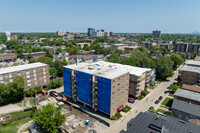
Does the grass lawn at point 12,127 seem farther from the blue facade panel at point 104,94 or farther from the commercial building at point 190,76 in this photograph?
the commercial building at point 190,76

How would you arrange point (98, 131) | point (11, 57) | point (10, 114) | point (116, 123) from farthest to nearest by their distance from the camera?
point (11, 57) → point (10, 114) → point (116, 123) → point (98, 131)

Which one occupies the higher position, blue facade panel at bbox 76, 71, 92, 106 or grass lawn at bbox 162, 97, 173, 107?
blue facade panel at bbox 76, 71, 92, 106

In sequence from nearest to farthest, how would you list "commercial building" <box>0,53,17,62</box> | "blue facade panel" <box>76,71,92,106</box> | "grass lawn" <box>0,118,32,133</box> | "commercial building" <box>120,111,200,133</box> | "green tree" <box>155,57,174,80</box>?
"commercial building" <box>120,111,200,133</box>, "grass lawn" <box>0,118,32,133</box>, "blue facade panel" <box>76,71,92,106</box>, "green tree" <box>155,57,174,80</box>, "commercial building" <box>0,53,17,62</box>

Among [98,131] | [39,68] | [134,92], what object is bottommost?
[98,131]

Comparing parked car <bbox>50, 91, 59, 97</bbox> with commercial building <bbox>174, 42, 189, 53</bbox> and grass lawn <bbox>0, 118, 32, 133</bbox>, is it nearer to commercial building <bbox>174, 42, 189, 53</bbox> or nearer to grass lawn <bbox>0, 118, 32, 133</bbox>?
grass lawn <bbox>0, 118, 32, 133</bbox>

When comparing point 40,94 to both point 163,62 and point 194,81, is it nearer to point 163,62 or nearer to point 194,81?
point 163,62

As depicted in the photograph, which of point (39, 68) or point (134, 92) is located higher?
point (39, 68)

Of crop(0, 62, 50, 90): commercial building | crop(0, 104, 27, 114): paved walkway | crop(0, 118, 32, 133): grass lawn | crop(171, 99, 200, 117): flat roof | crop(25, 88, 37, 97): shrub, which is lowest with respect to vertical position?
crop(0, 118, 32, 133): grass lawn

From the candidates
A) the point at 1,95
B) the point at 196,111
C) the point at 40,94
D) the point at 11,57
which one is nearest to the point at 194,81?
the point at 196,111

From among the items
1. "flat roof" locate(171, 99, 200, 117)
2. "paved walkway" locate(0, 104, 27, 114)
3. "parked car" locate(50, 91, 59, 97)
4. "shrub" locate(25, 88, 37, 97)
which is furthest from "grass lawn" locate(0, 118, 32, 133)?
"flat roof" locate(171, 99, 200, 117)
